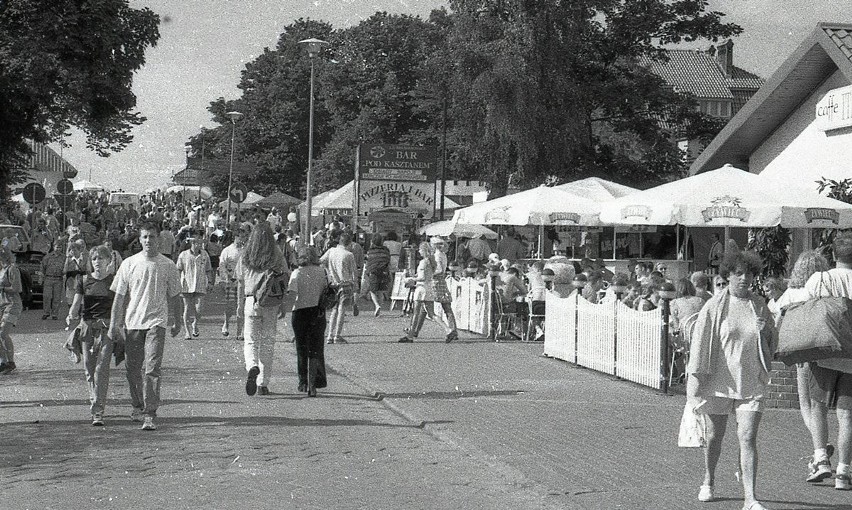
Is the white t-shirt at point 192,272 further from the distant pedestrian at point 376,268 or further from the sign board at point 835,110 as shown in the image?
the sign board at point 835,110

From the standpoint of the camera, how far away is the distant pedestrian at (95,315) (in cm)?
1087

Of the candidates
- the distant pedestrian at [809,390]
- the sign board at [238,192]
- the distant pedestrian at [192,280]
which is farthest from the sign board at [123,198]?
the distant pedestrian at [809,390]

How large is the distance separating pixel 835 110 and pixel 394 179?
1857 centimetres

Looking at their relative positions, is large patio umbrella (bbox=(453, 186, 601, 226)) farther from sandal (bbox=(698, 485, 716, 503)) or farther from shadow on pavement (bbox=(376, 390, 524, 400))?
sandal (bbox=(698, 485, 716, 503))

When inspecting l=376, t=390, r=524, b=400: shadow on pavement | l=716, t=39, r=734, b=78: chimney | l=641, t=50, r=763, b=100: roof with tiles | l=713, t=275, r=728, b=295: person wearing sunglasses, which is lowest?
l=376, t=390, r=524, b=400: shadow on pavement

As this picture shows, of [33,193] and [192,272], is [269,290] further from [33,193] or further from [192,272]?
Result: [33,193]

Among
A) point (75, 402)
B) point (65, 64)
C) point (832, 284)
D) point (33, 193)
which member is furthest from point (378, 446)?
point (65, 64)

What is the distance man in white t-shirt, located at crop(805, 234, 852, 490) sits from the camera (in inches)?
329

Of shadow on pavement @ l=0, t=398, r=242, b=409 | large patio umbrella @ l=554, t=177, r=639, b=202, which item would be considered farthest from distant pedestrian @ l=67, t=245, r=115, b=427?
large patio umbrella @ l=554, t=177, r=639, b=202

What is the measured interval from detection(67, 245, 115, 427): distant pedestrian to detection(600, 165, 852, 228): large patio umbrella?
318 inches

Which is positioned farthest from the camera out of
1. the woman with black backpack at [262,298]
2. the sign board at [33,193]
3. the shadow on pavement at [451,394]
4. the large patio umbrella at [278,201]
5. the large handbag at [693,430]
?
the large patio umbrella at [278,201]

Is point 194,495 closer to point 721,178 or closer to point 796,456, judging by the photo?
point 796,456

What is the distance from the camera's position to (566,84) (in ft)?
137

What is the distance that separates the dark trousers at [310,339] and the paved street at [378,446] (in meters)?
0.29
